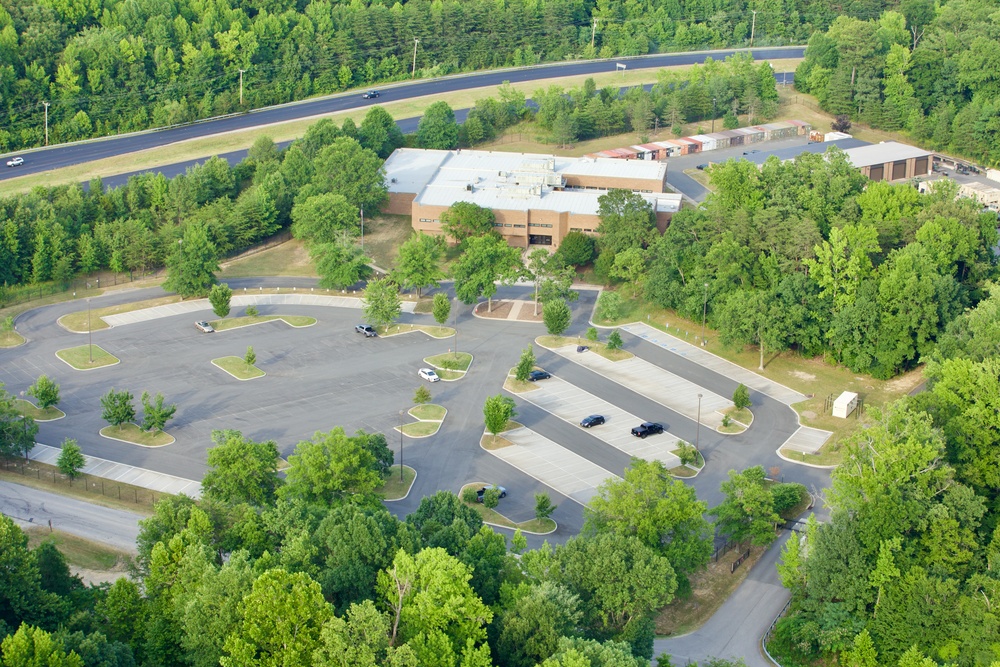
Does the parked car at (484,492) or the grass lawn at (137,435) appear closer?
the parked car at (484,492)

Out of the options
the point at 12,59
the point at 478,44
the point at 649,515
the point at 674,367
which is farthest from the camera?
the point at 478,44

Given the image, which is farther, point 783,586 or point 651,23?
point 651,23

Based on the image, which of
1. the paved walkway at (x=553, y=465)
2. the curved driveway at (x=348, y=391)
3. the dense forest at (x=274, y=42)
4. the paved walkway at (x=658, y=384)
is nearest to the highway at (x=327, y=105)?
the dense forest at (x=274, y=42)

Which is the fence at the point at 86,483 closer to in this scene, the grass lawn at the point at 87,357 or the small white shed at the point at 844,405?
the grass lawn at the point at 87,357

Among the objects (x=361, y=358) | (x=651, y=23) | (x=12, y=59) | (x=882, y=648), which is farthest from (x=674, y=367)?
(x=651, y=23)

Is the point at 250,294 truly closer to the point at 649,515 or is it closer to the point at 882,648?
the point at 649,515

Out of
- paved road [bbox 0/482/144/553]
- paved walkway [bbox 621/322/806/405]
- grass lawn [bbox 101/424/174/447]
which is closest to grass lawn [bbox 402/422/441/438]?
grass lawn [bbox 101/424/174/447]
